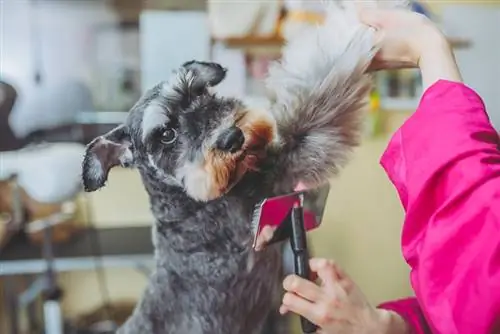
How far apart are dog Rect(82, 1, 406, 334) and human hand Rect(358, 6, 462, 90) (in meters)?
0.01

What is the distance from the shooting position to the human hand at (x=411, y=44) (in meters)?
0.61

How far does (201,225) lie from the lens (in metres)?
0.62

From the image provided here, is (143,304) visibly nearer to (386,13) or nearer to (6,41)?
(386,13)

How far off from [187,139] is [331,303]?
0.76 ft

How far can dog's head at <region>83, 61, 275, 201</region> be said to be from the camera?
57 cm

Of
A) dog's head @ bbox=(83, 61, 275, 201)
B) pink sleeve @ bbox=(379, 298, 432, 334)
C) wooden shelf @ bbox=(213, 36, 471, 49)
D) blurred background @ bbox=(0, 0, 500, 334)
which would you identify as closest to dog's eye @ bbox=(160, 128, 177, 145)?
dog's head @ bbox=(83, 61, 275, 201)

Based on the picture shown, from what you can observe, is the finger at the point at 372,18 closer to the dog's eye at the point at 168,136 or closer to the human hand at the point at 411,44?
the human hand at the point at 411,44

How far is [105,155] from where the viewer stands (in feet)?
1.93

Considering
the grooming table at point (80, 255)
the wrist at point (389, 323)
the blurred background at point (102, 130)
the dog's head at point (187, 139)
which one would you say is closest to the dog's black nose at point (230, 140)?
the dog's head at point (187, 139)

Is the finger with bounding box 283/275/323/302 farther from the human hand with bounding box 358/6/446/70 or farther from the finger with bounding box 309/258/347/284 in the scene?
the human hand with bounding box 358/6/446/70

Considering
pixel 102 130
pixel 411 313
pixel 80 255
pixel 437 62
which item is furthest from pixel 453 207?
pixel 80 255

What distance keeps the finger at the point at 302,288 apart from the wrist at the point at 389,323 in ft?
0.31

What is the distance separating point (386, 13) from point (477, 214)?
233 mm

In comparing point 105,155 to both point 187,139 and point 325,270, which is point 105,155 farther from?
point 325,270
